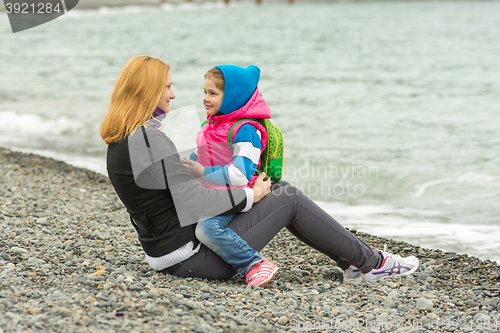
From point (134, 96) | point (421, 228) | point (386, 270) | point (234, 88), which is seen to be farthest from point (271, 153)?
point (421, 228)

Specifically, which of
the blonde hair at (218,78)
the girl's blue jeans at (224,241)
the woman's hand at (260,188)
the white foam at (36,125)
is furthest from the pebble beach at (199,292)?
the white foam at (36,125)

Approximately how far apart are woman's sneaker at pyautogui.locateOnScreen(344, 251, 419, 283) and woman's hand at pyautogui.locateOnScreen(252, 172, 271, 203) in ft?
2.95

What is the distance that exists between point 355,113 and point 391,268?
10250 mm

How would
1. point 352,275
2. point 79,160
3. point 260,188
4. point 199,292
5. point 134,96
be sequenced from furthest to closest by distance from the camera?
point 79,160 → point 352,275 → point 260,188 → point 199,292 → point 134,96

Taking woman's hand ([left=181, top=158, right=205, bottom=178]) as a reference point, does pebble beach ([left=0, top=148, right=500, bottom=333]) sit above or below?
below

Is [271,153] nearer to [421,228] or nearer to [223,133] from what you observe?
[223,133]

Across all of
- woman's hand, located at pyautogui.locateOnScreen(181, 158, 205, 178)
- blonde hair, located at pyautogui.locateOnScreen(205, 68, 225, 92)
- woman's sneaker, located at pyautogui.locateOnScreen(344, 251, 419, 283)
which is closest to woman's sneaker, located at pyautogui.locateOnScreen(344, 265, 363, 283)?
woman's sneaker, located at pyautogui.locateOnScreen(344, 251, 419, 283)

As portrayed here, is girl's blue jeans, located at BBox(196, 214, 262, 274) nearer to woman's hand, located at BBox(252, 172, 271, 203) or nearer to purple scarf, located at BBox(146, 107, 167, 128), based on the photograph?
woman's hand, located at BBox(252, 172, 271, 203)

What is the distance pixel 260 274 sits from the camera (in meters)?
3.27

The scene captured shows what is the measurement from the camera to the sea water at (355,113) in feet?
21.9

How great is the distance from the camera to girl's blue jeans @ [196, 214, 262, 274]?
307 centimetres

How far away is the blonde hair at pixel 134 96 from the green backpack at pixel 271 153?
0.61 metres

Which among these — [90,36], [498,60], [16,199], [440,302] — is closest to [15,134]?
[16,199]

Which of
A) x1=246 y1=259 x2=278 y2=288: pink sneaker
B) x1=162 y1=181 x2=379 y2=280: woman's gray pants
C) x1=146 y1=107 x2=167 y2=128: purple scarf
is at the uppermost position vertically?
x1=146 y1=107 x2=167 y2=128: purple scarf
